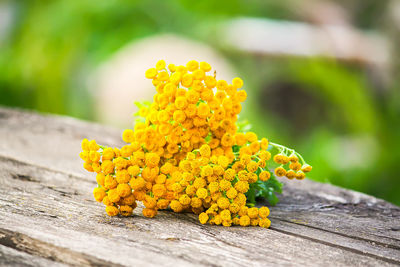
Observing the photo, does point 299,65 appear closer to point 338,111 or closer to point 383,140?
point 338,111

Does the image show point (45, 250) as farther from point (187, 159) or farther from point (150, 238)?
point (187, 159)

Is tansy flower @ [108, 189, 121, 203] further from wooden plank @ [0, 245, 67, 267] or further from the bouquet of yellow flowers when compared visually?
wooden plank @ [0, 245, 67, 267]

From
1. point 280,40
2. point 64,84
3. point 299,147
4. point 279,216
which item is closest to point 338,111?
point 299,147

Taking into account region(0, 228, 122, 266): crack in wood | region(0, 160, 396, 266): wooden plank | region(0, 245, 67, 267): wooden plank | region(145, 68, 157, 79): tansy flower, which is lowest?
A: region(0, 245, 67, 267): wooden plank

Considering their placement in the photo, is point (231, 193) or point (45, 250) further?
point (231, 193)

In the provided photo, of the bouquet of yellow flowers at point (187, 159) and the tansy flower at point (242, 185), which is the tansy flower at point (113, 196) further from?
the tansy flower at point (242, 185)

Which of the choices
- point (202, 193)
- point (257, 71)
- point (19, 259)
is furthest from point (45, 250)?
point (257, 71)

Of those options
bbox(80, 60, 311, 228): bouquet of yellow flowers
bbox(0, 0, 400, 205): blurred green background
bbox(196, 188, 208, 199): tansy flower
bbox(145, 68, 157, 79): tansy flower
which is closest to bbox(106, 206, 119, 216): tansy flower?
bbox(80, 60, 311, 228): bouquet of yellow flowers
